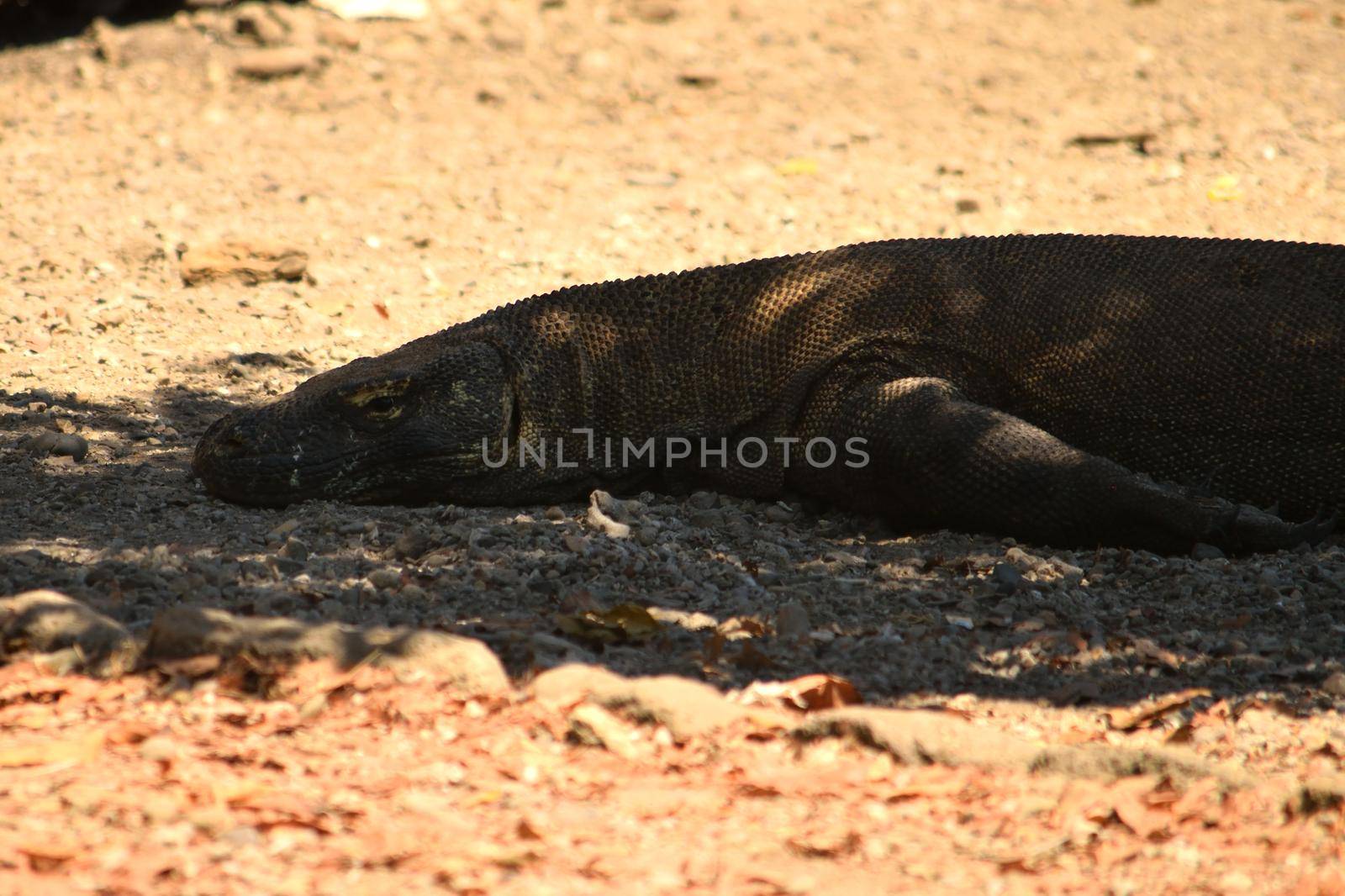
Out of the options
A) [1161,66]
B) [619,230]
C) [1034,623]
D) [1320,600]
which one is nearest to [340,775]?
[1034,623]

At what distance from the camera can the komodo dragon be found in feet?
13.9

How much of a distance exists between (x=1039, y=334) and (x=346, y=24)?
7950 millimetres

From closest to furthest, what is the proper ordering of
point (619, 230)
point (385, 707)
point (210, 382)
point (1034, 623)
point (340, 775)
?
point (340, 775) < point (385, 707) < point (1034, 623) < point (210, 382) < point (619, 230)

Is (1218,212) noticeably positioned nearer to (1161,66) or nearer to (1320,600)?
(1161,66)

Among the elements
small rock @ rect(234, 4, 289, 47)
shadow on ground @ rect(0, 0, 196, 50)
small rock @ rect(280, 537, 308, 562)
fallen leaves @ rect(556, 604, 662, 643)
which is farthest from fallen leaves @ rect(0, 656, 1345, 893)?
shadow on ground @ rect(0, 0, 196, 50)

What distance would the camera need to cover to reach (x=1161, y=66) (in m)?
10.5

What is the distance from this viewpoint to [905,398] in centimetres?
439

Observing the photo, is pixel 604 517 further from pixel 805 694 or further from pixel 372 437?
pixel 805 694

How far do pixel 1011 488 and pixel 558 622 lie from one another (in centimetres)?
160

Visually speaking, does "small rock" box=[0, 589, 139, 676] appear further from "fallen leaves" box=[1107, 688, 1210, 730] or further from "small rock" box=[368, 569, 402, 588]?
"fallen leaves" box=[1107, 688, 1210, 730]

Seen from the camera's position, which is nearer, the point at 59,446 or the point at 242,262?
the point at 59,446

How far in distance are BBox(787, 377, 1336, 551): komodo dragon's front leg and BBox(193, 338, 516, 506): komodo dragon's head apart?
130cm

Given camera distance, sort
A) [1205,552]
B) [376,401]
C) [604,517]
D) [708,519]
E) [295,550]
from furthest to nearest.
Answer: [376,401] → [708,519] → [604,517] → [1205,552] → [295,550]

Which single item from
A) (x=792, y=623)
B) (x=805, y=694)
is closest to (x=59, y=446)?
(x=792, y=623)
